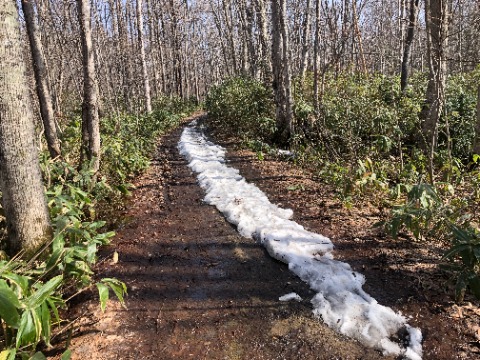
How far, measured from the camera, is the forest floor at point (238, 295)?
9.08ft

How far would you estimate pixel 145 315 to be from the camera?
321cm

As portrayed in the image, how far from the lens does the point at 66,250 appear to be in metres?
2.96

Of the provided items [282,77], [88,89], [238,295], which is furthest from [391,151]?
Answer: [88,89]

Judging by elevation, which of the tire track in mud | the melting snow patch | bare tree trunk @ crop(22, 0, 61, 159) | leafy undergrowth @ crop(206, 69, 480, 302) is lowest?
the tire track in mud

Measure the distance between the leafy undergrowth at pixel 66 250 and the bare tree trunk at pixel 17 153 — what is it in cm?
18

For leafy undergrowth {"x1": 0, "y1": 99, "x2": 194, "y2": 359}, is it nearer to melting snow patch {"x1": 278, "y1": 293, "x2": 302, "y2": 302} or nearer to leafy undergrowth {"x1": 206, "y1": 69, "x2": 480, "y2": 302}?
melting snow patch {"x1": 278, "y1": 293, "x2": 302, "y2": 302}

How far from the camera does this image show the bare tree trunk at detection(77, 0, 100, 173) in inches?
241

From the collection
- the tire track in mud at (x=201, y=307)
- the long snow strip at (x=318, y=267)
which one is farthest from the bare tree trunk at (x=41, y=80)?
the tire track in mud at (x=201, y=307)

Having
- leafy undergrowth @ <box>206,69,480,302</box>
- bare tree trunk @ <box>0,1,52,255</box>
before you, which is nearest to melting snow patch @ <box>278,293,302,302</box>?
leafy undergrowth @ <box>206,69,480,302</box>

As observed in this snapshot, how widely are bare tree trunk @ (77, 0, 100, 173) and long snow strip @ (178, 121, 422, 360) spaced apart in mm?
2110

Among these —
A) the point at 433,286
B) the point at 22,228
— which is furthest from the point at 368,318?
the point at 22,228

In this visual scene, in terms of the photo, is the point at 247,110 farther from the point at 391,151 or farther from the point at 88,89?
the point at 88,89

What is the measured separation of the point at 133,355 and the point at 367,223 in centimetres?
329

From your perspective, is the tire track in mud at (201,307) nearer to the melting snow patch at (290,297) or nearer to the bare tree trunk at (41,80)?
the melting snow patch at (290,297)
